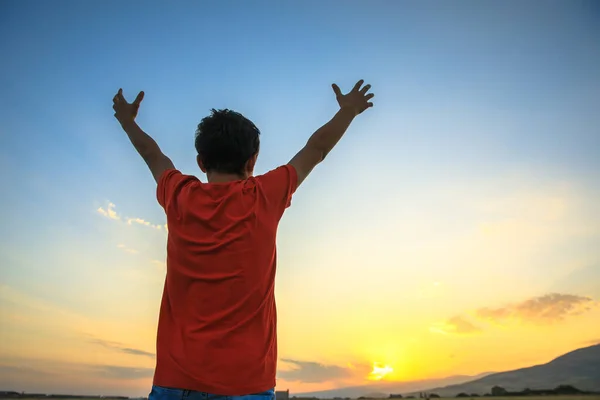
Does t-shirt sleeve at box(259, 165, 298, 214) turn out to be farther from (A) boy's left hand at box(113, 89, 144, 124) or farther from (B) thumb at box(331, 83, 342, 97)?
(A) boy's left hand at box(113, 89, 144, 124)

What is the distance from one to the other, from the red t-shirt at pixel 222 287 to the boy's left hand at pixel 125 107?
143cm

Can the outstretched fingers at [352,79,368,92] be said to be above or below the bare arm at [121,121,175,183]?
above

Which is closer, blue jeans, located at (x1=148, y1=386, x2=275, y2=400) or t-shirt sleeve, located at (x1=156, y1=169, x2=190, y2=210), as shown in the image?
blue jeans, located at (x1=148, y1=386, x2=275, y2=400)

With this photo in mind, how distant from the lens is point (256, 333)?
114 inches

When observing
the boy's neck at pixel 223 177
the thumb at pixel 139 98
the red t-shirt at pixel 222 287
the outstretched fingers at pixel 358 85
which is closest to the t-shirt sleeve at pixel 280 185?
the red t-shirt at pixel 222 287

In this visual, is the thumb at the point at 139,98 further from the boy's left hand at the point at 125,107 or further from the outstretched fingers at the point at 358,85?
the outstretched fingers at the point at 358,85

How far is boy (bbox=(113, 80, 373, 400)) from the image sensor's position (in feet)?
9.16

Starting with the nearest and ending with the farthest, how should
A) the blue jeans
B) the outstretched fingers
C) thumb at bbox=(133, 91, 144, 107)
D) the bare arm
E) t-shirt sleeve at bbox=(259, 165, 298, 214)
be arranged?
the blue jeans < t-shirt sleeve at bbox=(259, 165, 298, 214) < the bare arm < the outstretched fingers < thumb at bbox=(133, 91, 144, 107)

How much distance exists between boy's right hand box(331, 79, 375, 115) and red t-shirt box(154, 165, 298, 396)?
3.22 ft

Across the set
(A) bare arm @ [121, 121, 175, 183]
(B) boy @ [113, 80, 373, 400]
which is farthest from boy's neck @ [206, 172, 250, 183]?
(A) bare arm @ [121, 121, 175, 183]

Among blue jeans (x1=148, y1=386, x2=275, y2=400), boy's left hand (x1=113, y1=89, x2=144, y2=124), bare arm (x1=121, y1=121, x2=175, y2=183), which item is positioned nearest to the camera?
blue jeans (x1=148, y1=386, x2=275, y2=400)

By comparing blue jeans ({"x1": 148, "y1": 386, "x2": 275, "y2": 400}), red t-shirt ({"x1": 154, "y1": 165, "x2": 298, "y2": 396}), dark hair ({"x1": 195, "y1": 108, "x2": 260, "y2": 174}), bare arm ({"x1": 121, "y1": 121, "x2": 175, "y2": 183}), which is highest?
bare arm ({"x1": 121, "y1": 121, "x2": 175, "y2": 183})

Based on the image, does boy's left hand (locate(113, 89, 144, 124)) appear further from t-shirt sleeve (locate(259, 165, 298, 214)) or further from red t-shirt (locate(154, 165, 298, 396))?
t-shirt sleeve (locate(259, 165, 298, 214))

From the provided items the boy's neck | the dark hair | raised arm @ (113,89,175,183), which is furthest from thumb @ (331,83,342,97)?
raised arm @ (113,89,175,183)
